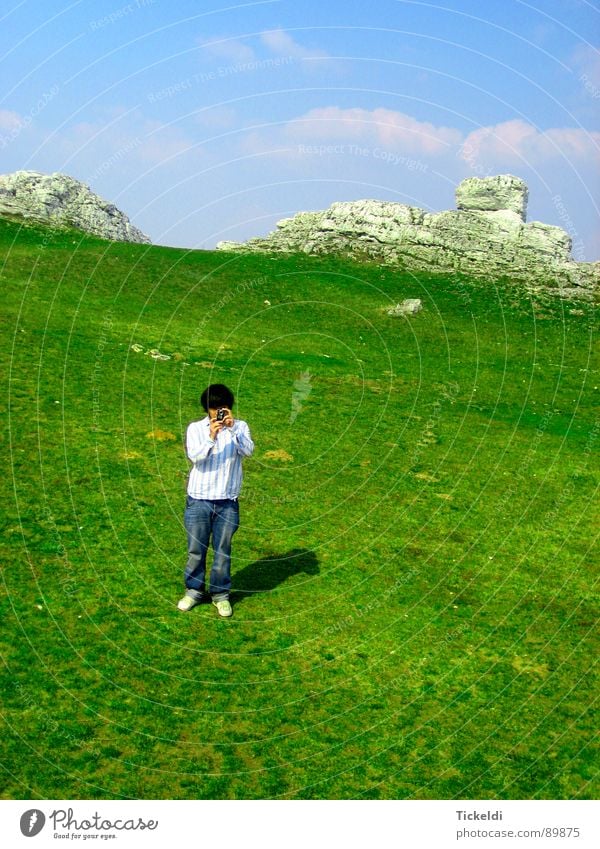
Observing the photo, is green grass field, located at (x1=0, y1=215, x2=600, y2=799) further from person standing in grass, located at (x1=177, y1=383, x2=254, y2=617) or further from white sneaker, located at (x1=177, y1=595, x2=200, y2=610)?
person standing in grass, located at (x1=177, y1=383, x2=254, y2=617)

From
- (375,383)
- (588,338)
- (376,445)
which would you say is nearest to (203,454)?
(376,445)

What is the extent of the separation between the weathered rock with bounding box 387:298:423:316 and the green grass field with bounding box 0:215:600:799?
26.0ft

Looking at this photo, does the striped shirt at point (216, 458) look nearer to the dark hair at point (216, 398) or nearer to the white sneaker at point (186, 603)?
the dark hair at point (216, 398)

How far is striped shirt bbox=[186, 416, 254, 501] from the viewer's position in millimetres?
11797

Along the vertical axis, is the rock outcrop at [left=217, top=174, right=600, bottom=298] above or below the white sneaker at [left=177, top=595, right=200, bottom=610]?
above

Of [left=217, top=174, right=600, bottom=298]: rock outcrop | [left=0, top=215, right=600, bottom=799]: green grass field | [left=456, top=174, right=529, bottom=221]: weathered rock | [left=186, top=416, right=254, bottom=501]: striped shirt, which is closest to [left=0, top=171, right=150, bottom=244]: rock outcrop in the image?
[left=217, top=174, right=600, bottom=298]: rock outcrop

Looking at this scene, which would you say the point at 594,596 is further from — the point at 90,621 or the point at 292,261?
the point at 292,261

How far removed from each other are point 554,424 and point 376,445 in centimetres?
786

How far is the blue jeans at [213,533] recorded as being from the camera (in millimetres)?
12172

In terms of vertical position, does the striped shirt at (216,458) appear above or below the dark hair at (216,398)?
below

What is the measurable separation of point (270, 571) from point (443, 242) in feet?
131

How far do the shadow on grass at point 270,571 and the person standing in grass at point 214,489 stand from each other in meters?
0.86

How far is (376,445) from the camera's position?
890 inches

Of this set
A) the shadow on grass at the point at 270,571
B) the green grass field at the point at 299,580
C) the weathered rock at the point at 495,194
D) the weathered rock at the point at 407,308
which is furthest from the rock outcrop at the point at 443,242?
the shadow on grass at the point at 270,571
